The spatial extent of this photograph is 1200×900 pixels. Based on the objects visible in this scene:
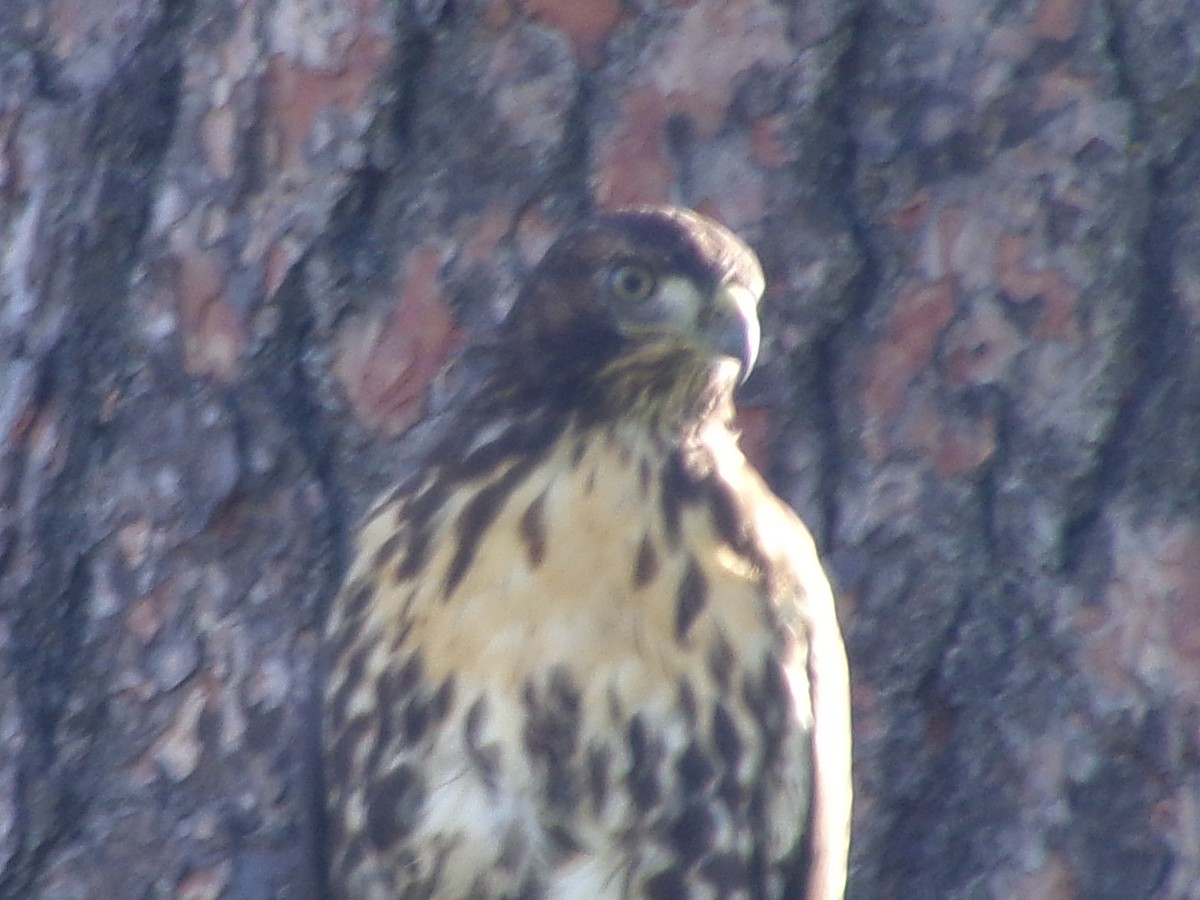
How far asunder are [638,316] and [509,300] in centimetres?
29

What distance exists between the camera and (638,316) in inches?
139

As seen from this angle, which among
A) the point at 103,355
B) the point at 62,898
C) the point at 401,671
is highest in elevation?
the point at 103,355

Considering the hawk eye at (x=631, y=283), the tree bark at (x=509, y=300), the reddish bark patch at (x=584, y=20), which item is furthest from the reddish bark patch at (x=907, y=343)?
the reddish bark patch at (x=584, y=20)

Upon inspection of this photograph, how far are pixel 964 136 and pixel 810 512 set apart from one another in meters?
0.58

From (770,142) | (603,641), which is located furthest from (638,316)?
(603,641)

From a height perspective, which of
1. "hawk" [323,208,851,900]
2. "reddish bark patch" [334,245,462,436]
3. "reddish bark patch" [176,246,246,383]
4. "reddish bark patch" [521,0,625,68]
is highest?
"reddish bark patch" [521,0,625,68]

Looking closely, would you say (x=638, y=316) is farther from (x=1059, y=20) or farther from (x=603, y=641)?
(x=1059, y=20)

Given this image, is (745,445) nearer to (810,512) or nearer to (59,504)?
(810,512)

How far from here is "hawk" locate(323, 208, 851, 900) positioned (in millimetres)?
3502

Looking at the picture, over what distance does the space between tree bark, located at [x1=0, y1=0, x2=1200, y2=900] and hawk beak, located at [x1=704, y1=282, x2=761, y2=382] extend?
0.87 feet

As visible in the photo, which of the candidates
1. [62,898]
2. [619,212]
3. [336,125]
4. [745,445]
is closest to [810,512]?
[745,445]

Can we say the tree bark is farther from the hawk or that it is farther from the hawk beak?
the hawk beak

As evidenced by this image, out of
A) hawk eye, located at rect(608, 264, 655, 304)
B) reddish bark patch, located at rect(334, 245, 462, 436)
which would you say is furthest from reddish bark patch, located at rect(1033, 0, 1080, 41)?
reddish bark patch, located at rect(334, 245, 462, 436)

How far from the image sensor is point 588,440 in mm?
3648
